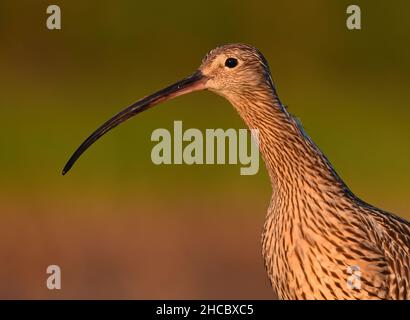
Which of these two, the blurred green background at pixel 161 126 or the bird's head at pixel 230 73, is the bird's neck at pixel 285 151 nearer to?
the bird's head at pixel 230 73

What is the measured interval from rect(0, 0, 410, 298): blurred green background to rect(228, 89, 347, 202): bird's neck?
502 centimetres

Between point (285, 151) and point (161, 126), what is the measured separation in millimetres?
9380

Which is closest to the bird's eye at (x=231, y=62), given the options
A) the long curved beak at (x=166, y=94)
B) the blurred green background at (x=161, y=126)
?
the long curved beak at (x=166, y=94)

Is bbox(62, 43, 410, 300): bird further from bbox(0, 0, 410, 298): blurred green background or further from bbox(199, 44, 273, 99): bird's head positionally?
bbox(0, 0, 410, 298): blurred green background

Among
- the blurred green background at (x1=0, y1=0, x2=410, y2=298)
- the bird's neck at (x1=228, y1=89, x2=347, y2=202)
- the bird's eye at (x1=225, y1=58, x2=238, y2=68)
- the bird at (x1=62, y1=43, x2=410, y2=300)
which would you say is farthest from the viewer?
the blurred green background at (x1=0, y1=0, x2=410, y2=298)

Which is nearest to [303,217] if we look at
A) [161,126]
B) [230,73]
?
[230,73]

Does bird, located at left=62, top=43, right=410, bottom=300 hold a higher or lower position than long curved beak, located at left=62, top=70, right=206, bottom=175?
lower

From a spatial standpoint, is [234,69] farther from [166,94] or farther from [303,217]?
[303,217]

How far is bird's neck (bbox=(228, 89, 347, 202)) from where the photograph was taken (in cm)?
841

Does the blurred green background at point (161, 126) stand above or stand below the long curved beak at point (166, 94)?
above

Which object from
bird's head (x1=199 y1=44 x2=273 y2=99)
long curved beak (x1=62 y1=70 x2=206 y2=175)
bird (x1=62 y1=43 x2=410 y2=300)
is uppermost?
bird's head (x1=199 y1=44 x2=273 y2=99)

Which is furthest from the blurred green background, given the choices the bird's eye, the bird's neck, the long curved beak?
the bird's eye

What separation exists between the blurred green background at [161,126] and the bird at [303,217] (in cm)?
506

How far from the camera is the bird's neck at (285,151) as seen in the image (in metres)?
8.41
